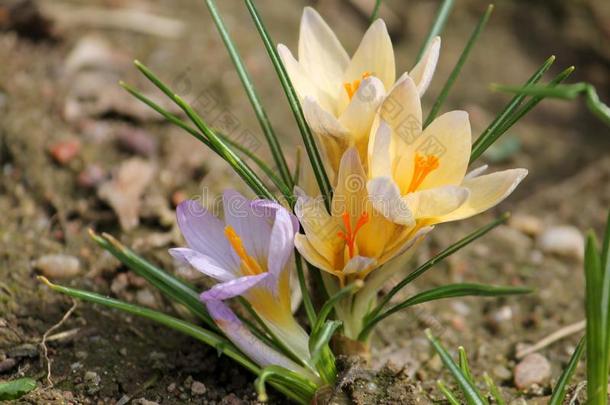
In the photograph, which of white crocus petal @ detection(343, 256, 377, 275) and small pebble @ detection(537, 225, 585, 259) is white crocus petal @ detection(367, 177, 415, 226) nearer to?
white crocus petal @ detection(343, 256, 377, 275)

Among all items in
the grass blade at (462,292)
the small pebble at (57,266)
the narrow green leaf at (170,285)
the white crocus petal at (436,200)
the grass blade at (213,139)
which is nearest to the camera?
the grass blade at (462,292)

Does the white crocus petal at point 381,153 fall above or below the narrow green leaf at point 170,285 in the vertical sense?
above

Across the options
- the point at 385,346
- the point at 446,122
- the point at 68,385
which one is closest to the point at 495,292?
the point at 446,122

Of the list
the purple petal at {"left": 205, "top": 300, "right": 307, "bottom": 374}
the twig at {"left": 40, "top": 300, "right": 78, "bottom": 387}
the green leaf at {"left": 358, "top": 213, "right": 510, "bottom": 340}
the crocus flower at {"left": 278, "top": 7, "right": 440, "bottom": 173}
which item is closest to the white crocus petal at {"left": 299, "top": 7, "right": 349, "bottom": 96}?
the crocus flower at {"left": 278, "top": 7, "right": 440, "bottom": 173}

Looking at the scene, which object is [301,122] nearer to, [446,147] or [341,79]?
[341,79]

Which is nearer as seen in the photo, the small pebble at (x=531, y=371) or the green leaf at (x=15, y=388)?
the green leaf at (x=15, y=388)

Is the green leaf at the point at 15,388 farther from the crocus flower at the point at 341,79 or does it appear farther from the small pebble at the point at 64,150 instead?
the small pebble at the point at 64,150

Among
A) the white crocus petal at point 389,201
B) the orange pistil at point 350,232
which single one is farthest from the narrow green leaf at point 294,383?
the white crocus petal at point 389,201

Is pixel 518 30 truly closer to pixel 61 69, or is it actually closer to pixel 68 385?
pixel 61 69

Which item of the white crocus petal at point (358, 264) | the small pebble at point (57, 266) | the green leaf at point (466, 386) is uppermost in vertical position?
the white crocus petal at point (358, 264)
